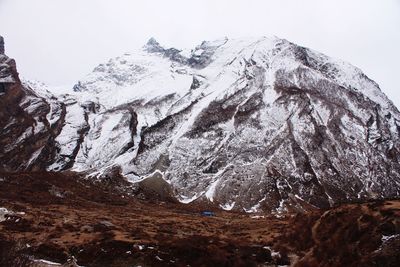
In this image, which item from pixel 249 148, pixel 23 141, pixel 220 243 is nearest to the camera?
pixel 220 243

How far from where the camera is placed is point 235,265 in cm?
5012

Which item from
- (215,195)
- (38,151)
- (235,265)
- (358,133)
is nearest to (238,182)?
(215,195)

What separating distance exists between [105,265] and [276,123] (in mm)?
132486

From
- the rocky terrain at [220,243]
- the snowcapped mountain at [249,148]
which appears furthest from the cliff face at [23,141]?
the rocky terrain at [220,243]

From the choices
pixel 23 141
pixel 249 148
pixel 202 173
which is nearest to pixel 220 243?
pixel 202 173

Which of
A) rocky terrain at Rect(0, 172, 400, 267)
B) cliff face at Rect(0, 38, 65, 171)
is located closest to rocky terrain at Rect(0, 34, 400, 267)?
rocky terrain at Rect(0, 172, 400, 267)

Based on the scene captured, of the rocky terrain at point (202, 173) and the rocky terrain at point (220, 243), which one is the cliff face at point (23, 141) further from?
the rocky terrain at point (220, 243)

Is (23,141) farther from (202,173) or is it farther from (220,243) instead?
(220,243)

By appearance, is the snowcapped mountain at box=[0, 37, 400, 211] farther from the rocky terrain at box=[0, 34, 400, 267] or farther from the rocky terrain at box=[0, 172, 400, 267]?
the rocky terrain at box=[0, 172, 400, 267]

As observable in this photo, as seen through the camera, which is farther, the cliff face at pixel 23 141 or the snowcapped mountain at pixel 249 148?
the cliff face at pixel 23 141

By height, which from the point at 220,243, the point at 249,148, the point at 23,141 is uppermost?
the point at 249,148

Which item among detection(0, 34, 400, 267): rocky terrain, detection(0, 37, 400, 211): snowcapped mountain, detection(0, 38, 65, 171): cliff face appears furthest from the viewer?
detection(0, 38, 65, 171): cliff face

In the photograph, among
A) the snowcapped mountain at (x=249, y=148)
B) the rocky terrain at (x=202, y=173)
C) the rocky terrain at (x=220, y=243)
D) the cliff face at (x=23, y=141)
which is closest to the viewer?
the rocky terrain at (x=220, y=243)

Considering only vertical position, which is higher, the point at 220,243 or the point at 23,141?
the point at 23,141
